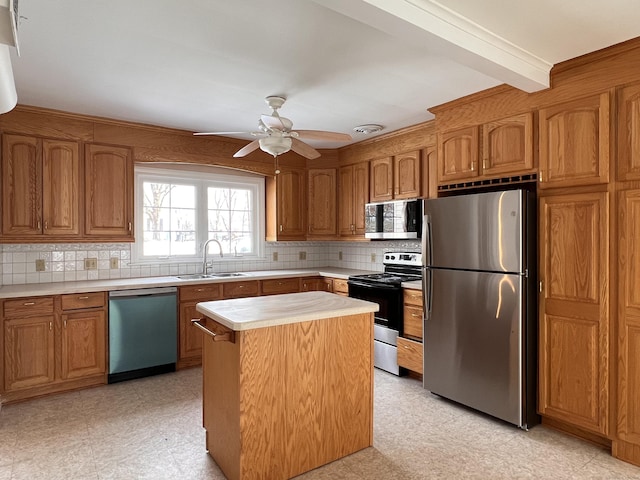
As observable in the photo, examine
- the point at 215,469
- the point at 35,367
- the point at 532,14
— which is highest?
the point at 532,14

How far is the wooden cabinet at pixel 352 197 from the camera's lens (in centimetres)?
461

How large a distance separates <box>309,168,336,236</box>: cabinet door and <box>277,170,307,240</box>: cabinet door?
0.10 m

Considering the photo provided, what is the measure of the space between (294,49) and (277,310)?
1530mm

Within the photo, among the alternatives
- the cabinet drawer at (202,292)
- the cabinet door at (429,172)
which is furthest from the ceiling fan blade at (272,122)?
the cabinet drawer at (202,292)

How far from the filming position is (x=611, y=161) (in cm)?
233

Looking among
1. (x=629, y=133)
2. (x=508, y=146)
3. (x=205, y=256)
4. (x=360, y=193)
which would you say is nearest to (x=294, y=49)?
(x=508, y=146)

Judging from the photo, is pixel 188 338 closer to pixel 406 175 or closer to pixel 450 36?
pixel 406 175

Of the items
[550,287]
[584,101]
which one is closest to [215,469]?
[550,287]

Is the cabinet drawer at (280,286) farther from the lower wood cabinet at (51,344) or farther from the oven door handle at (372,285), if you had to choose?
the lower wood cabinet at (51,344)

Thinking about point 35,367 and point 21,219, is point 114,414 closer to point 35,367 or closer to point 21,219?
point 35,367

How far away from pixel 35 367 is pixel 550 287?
3955 millimetres

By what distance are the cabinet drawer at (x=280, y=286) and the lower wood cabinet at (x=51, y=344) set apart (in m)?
1.58

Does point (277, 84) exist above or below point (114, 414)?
above

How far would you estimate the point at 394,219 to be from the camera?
13.4 ft
